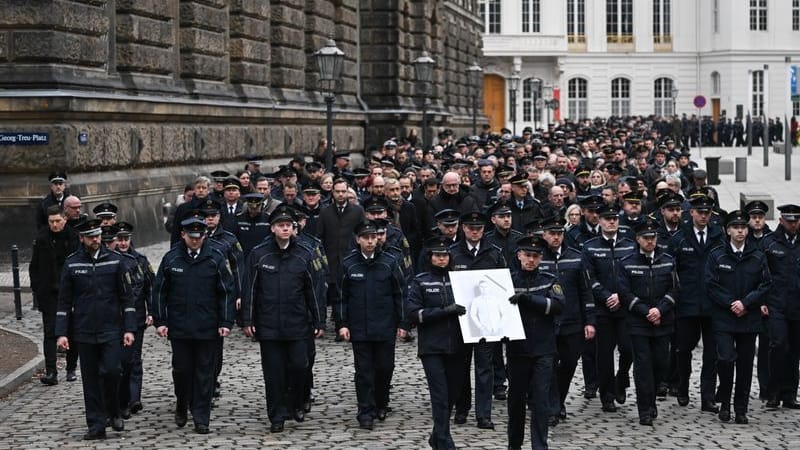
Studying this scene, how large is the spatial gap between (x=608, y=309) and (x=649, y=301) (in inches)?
21.8

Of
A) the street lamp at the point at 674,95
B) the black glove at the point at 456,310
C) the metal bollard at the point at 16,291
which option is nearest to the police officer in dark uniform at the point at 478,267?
the black glove at the point at 456,310

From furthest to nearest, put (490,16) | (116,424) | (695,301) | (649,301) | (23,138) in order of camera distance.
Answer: (490,16) < (23,138) < (695,301) < (649,301) < (116,424)

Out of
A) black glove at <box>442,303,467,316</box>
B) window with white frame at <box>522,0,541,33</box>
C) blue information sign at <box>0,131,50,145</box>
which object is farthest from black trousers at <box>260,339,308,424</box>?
window with white frame at <box>522,0,541,33</box>

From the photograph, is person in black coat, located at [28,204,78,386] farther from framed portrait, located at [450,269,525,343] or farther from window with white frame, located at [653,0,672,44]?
window with white frame, located at [653,0,672,44]

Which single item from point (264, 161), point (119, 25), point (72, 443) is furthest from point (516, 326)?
point (264, 161)

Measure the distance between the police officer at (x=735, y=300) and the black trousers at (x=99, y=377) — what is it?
16.9 ft

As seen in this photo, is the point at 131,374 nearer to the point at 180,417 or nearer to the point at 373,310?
the point at 180,417

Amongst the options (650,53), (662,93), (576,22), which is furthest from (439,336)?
(662,93)

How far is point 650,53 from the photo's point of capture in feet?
318

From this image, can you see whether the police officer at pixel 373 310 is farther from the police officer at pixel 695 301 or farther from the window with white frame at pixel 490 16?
the window with white frame at pixel 490 16

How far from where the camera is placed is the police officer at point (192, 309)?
12938mm

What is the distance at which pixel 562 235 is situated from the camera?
13.3m

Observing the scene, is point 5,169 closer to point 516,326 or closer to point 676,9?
point 516,326

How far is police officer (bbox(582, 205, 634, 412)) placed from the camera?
45.3 ft
